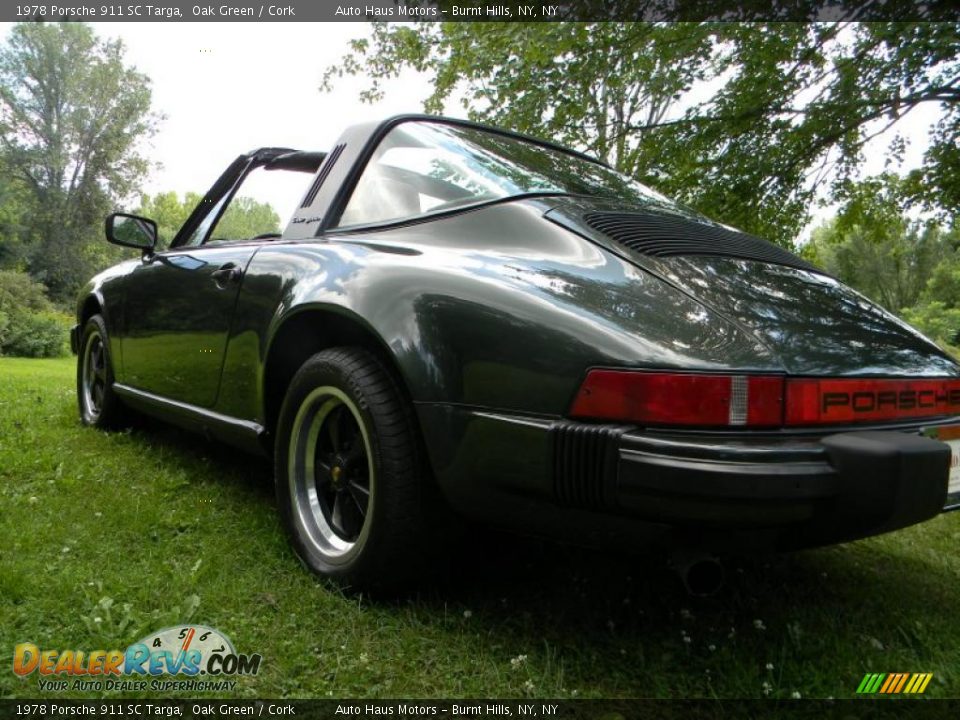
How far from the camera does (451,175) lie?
93.0 inches

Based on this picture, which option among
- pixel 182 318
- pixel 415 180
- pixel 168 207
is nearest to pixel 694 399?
pixel 415 180

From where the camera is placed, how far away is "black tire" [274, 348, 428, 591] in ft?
6.22

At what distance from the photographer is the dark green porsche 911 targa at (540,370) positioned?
150 cm

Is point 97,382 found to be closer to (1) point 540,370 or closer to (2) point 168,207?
(1) point 540,370

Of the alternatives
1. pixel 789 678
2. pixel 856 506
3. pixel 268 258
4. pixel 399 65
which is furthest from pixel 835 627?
pixel 399 65

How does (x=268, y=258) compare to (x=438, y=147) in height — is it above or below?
below

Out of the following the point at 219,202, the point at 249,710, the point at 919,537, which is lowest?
the point at 919,537

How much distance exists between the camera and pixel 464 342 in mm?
1771

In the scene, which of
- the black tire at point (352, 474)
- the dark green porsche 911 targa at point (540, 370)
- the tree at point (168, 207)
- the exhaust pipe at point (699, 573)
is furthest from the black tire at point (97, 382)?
the tree at point (168, 207)

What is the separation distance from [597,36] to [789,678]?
20.9ft

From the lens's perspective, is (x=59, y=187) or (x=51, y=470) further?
(x=59, y=187)

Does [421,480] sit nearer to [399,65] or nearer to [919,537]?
[919,537]

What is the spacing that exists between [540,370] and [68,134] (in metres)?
45.6

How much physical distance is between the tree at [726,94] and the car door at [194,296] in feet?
13.8
